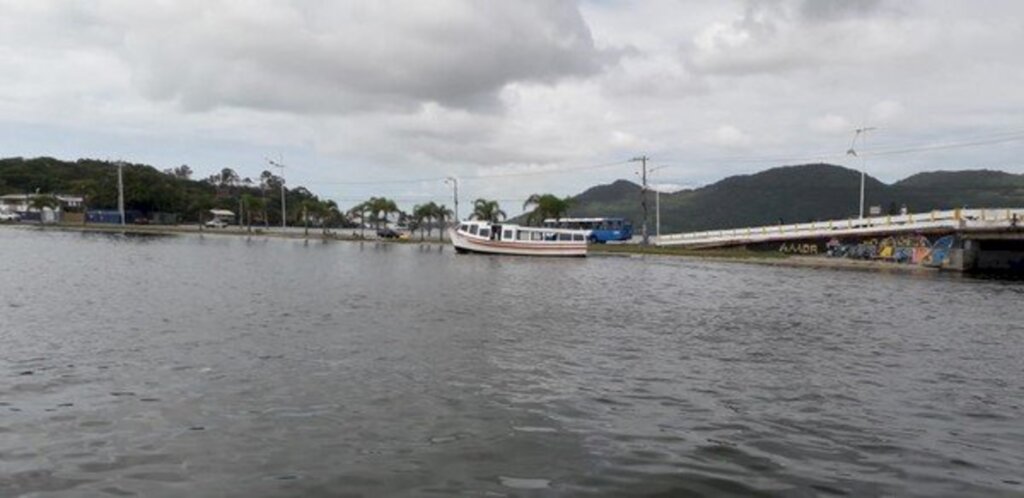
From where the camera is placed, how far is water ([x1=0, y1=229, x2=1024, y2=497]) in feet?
34.6

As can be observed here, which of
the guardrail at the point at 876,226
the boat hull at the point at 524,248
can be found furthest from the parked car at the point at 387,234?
the guardrail at the point at 876,226

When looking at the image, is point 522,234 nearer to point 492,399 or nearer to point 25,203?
point 492,399

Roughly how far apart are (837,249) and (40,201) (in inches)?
6853

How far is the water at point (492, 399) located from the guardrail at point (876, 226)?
41.4m

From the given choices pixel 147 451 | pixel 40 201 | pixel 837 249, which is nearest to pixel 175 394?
pixel 147 451

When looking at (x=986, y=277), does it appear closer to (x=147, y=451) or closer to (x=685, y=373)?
(x=685, y=373)

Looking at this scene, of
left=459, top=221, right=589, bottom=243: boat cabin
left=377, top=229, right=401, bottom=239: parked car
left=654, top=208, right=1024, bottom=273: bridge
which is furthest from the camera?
left=377, top=229, right=401, bottom=239: parked car

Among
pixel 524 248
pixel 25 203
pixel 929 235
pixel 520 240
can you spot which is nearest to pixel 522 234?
pixel 520 240

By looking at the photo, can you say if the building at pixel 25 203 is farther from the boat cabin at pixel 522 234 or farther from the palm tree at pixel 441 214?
the boat cabin at pixel 522 234

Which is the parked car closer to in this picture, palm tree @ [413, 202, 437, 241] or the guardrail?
palm tree @ [413, 202, 437, 241]

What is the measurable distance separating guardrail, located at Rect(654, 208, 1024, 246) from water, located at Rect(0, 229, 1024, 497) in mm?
41405

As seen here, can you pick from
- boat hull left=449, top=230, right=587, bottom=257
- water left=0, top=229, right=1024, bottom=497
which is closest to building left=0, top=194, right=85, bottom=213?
boat hull left=449, top=230, right=587, bottom=257

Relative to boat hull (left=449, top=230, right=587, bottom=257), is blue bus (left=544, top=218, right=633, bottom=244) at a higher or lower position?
higher

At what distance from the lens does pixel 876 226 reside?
79.2 metres
